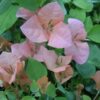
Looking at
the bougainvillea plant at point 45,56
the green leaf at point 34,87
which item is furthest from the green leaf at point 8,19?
the green leaf at point 34,87

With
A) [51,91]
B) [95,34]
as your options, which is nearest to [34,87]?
[51,91]

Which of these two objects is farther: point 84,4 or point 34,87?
point 84,4

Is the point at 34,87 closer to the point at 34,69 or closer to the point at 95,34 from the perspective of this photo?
the point at 34,69

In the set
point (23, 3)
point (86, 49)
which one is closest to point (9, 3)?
point (23, 3)

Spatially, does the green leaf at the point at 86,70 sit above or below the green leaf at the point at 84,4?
below

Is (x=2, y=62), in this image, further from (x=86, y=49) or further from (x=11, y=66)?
(x=86, y=49)

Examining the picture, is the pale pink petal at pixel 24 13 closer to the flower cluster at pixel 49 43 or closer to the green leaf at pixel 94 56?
the flower cluster at pixel 49 43
